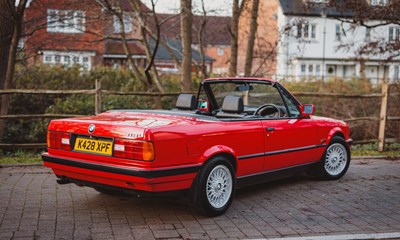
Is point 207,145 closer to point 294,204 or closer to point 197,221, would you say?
point 197,221

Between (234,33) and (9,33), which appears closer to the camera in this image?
(9,33)

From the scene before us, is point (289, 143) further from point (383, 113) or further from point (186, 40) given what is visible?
point (186, 40)

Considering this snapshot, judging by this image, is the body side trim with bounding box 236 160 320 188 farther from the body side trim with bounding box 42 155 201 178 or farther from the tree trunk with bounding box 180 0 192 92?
the tree trunk with bounding box 180 0 192 92

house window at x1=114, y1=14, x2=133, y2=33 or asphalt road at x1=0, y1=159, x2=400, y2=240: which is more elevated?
house window at x1=114, y1=14, x2=133, y2=33

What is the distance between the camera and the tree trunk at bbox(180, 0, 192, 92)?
12273 millimetres

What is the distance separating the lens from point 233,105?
6.12 m

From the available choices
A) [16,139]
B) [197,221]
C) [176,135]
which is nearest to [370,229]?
[197,221]

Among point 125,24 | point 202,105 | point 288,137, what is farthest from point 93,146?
Result: point 125,24

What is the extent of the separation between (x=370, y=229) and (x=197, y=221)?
187 cm

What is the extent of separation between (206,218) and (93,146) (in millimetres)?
1503

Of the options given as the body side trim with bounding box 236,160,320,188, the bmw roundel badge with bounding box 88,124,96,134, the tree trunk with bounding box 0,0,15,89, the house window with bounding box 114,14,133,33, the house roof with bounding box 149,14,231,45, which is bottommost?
the body side trim with bounding box 236,160,320,188

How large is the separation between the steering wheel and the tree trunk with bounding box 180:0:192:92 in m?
6.23

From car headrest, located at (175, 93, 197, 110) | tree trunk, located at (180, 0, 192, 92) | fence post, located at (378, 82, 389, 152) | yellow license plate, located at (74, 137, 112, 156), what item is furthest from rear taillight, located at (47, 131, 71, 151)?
fence post, located at (378, 82, 389, 152)

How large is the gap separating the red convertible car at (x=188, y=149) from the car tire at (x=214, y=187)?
0.01 meters
